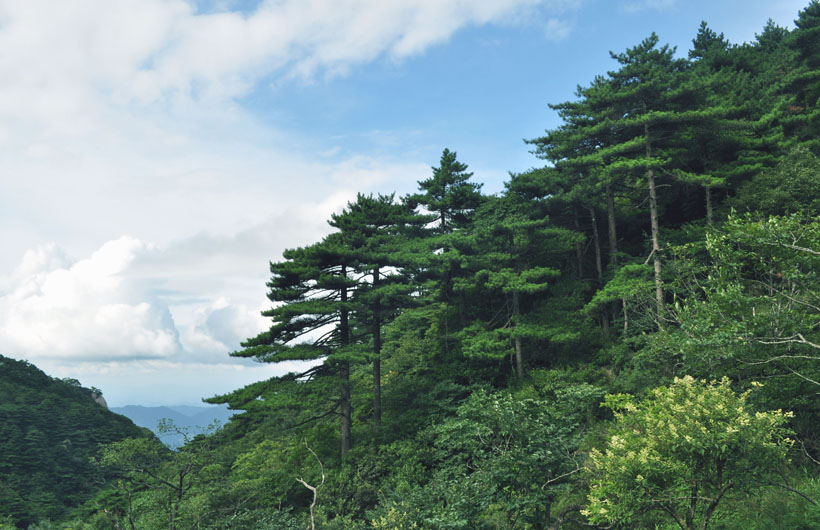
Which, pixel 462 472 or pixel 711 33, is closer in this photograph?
pixel 462 472

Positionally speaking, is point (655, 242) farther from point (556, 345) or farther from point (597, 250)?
point (556, 345)

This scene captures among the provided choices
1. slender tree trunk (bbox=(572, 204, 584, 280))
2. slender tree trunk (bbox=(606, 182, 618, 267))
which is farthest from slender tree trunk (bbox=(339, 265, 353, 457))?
slender tree trunk (bbox=(606, 182, 618, 267))

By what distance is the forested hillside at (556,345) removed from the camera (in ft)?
32.4

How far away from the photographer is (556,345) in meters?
23.2

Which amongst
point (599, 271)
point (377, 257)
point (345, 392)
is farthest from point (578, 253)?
point (345, 392)

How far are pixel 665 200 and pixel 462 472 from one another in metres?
21.3

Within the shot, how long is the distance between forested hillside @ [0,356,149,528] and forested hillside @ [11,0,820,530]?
20.8 meters

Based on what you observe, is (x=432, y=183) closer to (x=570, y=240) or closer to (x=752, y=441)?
(x=570, y=240)

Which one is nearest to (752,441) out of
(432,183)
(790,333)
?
(790,333)

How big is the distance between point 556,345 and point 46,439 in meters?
55.1

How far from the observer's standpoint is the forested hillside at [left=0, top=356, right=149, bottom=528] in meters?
37.8

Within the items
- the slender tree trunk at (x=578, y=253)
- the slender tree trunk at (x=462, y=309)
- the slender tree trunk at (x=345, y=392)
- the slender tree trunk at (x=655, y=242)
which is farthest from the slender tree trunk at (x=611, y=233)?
the slender tree trunk at (x=345, y=392)

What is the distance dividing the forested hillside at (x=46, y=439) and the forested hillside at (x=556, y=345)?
20.8 metres

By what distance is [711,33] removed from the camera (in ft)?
150
